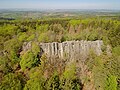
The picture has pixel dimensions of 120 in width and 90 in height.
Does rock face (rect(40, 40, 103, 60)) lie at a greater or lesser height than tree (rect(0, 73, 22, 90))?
greater

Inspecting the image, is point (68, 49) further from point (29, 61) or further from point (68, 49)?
point (29, 61)

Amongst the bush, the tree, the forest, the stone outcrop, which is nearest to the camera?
the tree

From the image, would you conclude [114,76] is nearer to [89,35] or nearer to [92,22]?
[89,35]

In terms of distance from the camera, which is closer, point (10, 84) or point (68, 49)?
point (10, 84)

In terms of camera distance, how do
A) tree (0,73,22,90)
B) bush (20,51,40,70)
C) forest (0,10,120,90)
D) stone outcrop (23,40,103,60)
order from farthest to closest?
1. stone outcrop (23,40,103,60)
2. bush (20,51,40,70)
3. forest (0,10,120,90)
4. tree (0,73,22,90)

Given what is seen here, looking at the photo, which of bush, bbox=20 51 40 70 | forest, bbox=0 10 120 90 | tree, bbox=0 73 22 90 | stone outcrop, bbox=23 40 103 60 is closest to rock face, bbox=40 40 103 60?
stone outcrop, bbox=23 40 103 60

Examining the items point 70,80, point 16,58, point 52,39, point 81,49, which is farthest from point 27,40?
point 70,80

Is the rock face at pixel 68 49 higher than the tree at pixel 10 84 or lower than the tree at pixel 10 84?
higher

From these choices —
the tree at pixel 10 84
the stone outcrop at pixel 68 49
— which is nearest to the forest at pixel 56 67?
the tree at pixel 10 84

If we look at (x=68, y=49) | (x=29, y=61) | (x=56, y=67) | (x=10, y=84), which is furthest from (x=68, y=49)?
(x=10, y=84)

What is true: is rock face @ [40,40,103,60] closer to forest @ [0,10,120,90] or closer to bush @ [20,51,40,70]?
forest @ [0,10,120,90]

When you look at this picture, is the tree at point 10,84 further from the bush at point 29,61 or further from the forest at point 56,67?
the bush at point 29,61
